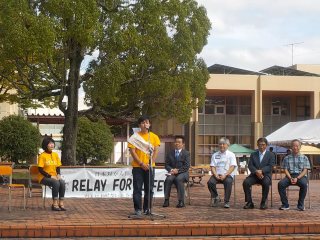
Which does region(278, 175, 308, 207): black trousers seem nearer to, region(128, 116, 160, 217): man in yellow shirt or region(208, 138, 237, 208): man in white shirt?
region(208, 138, 237, 208): man in white shirt

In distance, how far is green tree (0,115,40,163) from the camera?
→ 3275cm

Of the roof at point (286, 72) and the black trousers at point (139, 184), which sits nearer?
the black trousers at point (139, 184)

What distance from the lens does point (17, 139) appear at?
3281 cm

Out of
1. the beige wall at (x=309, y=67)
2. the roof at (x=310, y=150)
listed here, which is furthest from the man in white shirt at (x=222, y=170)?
the beige wall at (x=309, y=67)

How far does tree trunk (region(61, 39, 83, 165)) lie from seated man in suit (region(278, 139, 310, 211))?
8958mm

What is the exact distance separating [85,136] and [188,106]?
40.9ft

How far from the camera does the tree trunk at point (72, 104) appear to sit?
20.4 m

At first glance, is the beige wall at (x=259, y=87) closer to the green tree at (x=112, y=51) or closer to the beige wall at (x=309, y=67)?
the beige wall at (x=309, y=67)

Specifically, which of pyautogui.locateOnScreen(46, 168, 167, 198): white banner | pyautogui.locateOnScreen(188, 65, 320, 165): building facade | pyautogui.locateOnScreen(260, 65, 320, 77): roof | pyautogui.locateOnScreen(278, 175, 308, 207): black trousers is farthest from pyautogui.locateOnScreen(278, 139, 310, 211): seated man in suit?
pyautogui.locateOnScreen(260, 65, 320, 77): roof

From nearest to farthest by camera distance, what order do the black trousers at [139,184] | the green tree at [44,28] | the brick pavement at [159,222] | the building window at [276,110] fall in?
the brick pavement at [159,222]
the black trousers at [139,184]
the green tree at [44,28]
the building window at [276,110]

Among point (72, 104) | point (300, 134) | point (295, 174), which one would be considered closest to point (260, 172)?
point (295, 174)

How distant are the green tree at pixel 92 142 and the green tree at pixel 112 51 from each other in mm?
10810

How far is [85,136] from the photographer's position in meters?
34.3

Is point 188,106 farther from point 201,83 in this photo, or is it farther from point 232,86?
point 232,86
